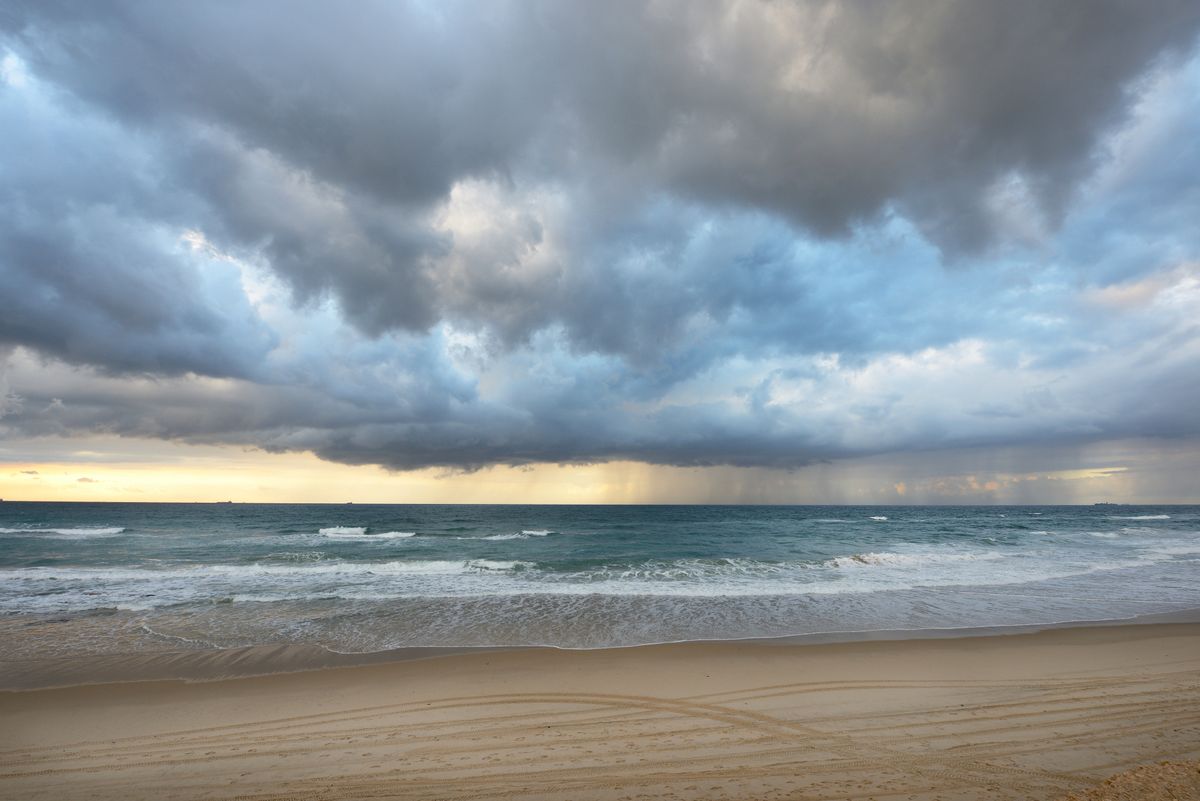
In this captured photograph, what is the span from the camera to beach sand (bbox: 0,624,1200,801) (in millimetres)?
5926

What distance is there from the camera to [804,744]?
22.1ft

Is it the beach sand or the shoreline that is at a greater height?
the beach sand

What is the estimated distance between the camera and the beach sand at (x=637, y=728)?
5.93m

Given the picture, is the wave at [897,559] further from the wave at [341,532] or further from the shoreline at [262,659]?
the wave at [341,532]

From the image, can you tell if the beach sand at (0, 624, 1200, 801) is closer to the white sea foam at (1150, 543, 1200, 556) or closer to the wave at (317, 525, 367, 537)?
the white sea foam at (1150, 543, 1200, 556)

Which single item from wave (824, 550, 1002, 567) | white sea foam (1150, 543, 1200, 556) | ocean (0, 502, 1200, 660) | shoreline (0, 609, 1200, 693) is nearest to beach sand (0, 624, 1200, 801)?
shoreline (0, 609, 1200, 693)

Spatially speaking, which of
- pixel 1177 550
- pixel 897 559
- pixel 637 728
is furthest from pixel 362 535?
pixel 1177 550

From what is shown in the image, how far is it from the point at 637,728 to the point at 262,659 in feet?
28.3

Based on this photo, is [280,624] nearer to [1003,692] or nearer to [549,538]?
[1003,692]

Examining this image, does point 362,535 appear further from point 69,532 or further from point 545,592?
point 545,592

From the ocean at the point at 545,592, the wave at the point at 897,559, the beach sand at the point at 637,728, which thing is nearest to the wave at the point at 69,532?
the ocean at the point at 545,592

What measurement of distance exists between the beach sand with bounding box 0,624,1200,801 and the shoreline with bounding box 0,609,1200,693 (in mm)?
370

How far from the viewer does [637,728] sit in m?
7.31

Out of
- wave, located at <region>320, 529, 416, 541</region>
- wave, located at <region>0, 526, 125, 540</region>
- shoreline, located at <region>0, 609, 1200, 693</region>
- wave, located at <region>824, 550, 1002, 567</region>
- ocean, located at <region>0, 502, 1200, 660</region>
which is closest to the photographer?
shoreline, located at <region>0, 609, 1200, 693</region>
